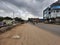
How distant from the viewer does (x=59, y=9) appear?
126m

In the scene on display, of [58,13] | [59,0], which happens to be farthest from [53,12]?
[59,0]

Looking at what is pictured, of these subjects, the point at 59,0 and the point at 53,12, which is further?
the point at 59,0

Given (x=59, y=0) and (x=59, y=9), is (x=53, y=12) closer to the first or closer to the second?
(x=59, y=9)

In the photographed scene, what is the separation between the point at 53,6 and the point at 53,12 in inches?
188

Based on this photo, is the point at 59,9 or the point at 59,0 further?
the point at 59,0

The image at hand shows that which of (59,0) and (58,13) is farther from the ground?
(59,0)

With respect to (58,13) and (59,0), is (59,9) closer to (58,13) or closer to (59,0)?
(58,13)

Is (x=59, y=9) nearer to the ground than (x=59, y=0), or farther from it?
nearer to the ground

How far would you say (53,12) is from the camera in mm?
126750

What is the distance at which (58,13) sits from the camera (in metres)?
125

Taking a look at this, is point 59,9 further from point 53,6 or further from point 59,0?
point 59,0

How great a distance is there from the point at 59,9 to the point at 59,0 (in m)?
14.0

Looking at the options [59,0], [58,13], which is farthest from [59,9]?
[59,0]

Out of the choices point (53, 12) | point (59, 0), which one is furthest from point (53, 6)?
point (59, 0)
